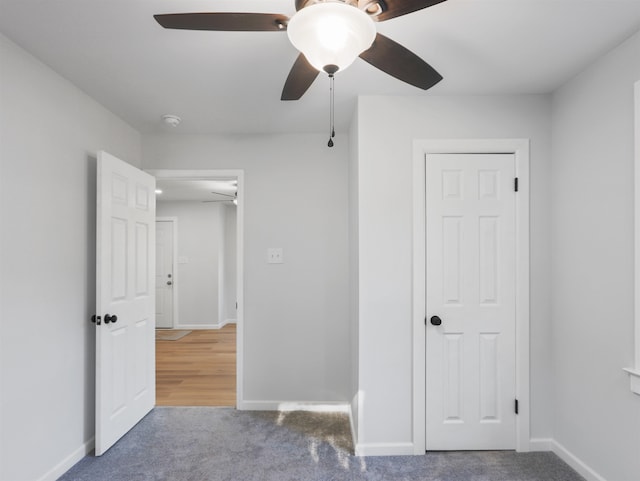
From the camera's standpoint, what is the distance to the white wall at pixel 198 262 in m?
6.78

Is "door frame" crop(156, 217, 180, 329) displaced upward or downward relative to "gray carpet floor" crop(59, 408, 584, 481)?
upward

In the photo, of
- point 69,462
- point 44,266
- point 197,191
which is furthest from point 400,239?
point 197,191

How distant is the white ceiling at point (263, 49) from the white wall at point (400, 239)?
13 centimetres

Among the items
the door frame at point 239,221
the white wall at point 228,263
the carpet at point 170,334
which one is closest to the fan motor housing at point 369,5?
the door frame at point 239,221

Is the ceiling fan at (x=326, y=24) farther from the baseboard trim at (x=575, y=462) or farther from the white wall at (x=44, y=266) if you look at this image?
the baseboard trim at (x=575, y=462)

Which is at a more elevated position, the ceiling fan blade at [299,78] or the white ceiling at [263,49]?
the white ceiling at [263,49]

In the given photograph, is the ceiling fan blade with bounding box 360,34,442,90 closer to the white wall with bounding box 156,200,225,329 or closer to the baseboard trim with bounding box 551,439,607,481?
the baseboard trim with bounding box 551,439,607,481

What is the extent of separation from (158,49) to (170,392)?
299 cm

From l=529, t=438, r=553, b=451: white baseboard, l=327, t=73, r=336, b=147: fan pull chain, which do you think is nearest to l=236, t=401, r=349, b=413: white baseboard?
l=529, t=438, r=553, b=451: white baseboard

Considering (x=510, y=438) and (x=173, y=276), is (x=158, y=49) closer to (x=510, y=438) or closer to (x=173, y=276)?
(x=510, y=438)

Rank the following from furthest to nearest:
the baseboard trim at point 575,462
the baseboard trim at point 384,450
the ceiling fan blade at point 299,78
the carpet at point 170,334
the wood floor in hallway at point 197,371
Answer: the carpet at point 170,334 → the wood floor in hallway at point 197,371 → the baseboard trim at point 384,450 → the baseboard trim at point 575,462 → the ceiling fan blade at point 299,78

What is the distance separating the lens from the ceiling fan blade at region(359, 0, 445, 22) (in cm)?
118

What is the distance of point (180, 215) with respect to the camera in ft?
22.4

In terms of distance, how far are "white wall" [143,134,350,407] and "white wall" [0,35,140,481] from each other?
3.28 feet
